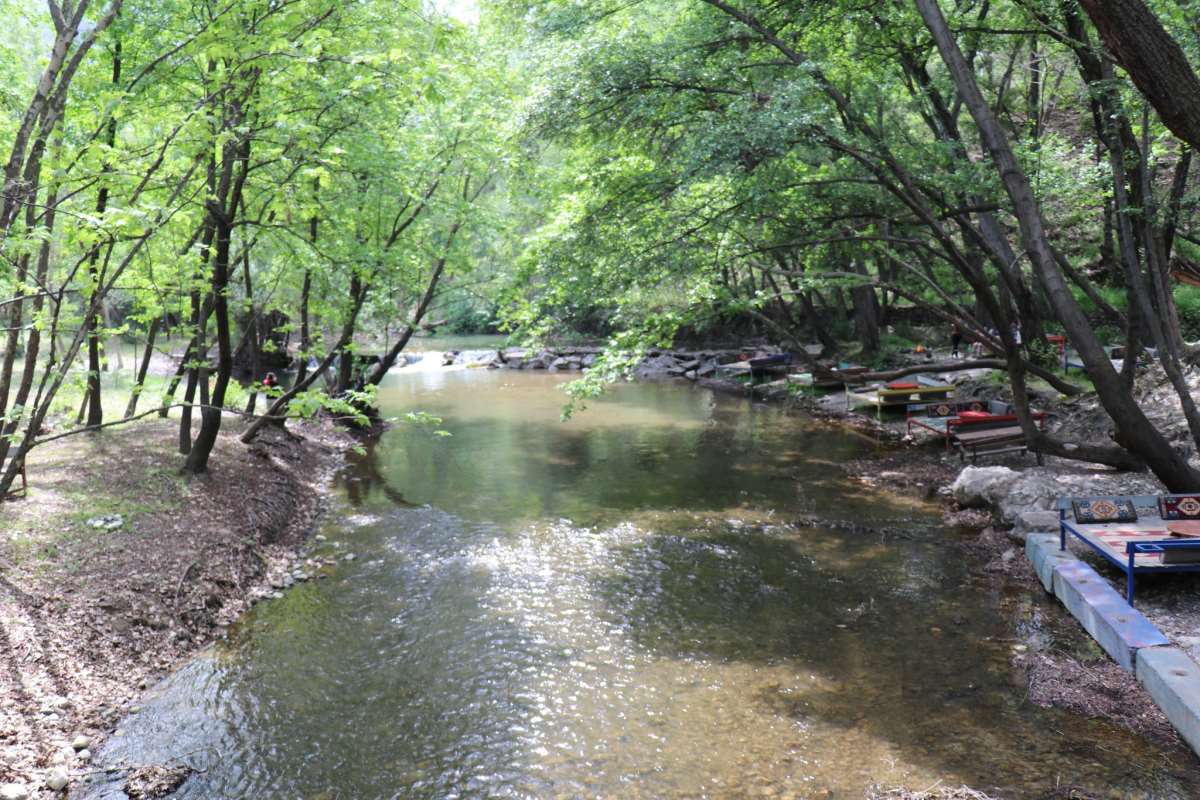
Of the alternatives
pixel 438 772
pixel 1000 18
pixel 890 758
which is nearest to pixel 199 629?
pixel 438 772

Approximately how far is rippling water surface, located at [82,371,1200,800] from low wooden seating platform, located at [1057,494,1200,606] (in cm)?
125

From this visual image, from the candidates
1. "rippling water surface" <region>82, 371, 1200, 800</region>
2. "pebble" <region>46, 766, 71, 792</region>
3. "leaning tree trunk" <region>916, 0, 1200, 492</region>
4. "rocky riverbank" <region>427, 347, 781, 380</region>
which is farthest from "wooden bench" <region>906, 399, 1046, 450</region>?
"rocky riverbank" <region>427, 347, 781, 380</region>

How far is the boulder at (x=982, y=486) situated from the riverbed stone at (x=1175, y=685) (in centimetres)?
502

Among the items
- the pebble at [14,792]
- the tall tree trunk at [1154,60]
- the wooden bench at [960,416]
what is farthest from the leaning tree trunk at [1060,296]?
the pebble at [14,792]

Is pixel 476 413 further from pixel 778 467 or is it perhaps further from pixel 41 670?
pixel 41 670

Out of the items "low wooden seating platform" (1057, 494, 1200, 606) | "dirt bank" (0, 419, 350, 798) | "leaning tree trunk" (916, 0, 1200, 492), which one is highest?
"leaning tree trunk" (916, 0, 1200, 492)

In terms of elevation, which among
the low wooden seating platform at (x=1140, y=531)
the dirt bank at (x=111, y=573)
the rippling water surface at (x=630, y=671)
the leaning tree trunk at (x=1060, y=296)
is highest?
the leaning tree trunk at (x=1060, y=296)

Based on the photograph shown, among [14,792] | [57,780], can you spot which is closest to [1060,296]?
[57,780]

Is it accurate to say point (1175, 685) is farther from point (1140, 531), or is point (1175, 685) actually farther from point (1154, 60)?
point (1154, 60)

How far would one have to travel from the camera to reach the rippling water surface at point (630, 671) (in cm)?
557

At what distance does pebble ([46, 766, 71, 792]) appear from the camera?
5223 millimetres

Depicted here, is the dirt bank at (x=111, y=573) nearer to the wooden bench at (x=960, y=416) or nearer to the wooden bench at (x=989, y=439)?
the wooden bench at (x=989, y=439)

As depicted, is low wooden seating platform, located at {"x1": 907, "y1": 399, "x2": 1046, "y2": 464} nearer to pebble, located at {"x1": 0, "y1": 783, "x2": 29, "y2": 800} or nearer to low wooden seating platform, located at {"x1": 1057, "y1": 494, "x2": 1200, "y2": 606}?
low wooden seating platform, located at {"x1": 1057, "y1": 494, "x2": 1200, "y2": 606}

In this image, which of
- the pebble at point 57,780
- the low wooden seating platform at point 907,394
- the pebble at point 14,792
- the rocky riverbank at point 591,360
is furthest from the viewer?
the rocky riverbank at point 591,360
